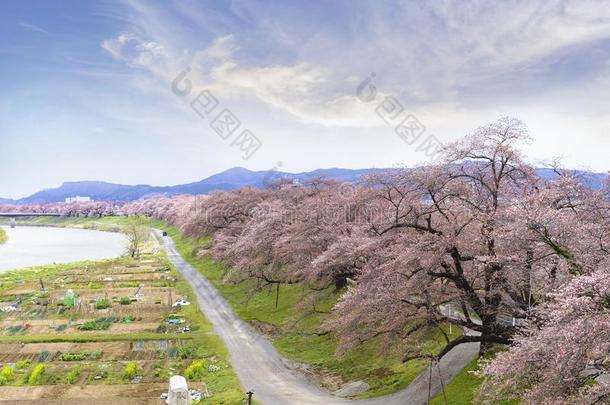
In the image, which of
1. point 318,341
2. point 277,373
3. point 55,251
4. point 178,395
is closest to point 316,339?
point 318,341

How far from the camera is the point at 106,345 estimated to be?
3325 centimetres

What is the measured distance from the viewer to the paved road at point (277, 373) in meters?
22.9

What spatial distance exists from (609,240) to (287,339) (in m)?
24.1

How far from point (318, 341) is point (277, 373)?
5.75m

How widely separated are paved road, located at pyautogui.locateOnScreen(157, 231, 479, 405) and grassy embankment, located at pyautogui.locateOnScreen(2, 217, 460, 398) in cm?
97

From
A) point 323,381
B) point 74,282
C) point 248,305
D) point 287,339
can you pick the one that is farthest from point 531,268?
point 74,282

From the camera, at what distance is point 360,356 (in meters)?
29.2

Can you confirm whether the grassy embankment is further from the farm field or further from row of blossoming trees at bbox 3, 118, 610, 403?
the farm field

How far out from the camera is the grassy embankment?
82.6 ft

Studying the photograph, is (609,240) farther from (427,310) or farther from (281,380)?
(281,380)

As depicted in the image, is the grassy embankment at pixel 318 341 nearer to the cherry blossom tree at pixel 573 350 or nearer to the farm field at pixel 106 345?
the farm field at pixel 106 345

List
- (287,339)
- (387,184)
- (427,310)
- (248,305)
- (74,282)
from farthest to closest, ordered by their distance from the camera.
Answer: (74,282) → (248,305) → (287,339) → (387,184) → (427,310)

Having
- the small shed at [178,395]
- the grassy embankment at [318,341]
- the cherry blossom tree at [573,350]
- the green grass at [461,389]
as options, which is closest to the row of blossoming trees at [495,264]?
the cherry blossom tree at [573,350]

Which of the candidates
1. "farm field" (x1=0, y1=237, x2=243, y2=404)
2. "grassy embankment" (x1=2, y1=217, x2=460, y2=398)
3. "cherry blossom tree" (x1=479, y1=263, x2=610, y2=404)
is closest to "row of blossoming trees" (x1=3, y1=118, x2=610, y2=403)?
"cherry blossom tree" (x1=479, y1=263, x2=610, y2=404)
